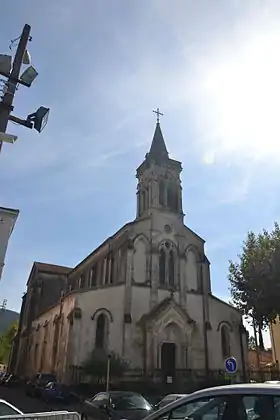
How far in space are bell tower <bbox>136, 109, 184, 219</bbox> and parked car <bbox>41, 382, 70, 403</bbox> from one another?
17111 mm

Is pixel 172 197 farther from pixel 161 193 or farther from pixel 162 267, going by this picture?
pixel 162 267

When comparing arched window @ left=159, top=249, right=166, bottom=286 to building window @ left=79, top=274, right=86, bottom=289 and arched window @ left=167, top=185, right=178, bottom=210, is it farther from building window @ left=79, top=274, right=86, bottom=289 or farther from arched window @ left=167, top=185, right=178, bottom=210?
building window @ left=79, top=274, right=86, bottom=289

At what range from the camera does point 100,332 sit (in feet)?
95.3

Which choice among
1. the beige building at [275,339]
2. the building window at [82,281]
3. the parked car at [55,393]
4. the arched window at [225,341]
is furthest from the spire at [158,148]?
the parked car at [55,393]

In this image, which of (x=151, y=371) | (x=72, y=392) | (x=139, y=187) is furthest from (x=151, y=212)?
(x=72, y=392)

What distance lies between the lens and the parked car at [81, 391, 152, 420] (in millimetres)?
12023

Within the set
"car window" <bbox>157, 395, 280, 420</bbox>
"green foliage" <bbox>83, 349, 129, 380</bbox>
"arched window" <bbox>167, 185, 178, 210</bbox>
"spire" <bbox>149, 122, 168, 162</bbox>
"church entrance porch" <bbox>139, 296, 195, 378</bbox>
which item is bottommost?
"car window" <bbox>157, 395, 280, 420</bbox>

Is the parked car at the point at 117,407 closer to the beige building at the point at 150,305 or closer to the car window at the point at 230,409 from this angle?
the car window at the point at 230,409

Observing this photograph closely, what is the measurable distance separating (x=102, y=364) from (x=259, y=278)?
41.5ft

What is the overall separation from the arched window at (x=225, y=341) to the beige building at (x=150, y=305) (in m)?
0.08

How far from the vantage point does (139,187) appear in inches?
1529

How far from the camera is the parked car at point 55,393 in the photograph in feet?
74.0

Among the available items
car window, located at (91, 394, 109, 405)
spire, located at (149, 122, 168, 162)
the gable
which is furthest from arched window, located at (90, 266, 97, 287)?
car window, located at (91, 394, 109, 405)

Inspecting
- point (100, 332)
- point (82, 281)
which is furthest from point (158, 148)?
point (100, 332)
